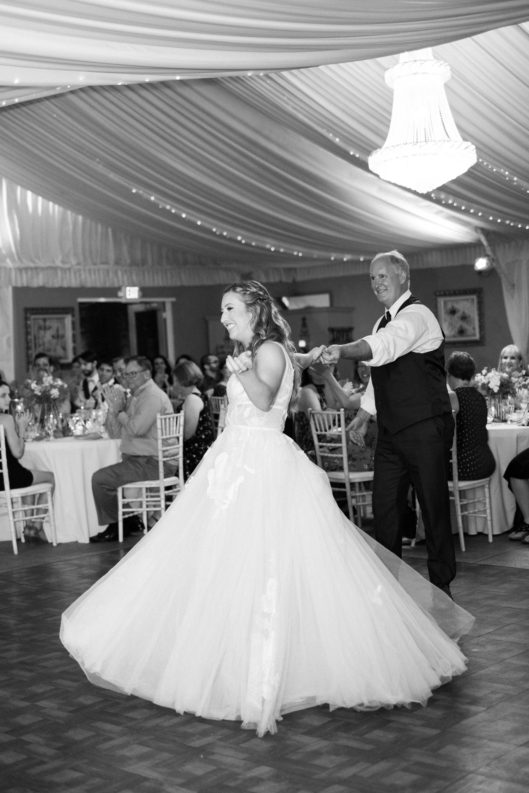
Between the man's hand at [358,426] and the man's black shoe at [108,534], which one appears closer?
the man's hand at [358,426]

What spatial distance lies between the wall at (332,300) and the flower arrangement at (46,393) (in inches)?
220

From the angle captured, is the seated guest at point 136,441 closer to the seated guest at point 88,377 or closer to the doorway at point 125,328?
the seated guest at point 88,377

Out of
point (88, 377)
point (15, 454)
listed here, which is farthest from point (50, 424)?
point (88, 377)

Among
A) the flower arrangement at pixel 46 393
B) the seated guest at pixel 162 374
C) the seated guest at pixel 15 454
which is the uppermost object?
the seated guest at pixel 162 374

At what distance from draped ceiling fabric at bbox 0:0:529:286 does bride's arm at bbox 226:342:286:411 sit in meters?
1.35

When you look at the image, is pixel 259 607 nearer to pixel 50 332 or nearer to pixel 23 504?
pixel 23 504

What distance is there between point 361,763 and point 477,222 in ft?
28.8

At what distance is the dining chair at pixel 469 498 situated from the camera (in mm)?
6531

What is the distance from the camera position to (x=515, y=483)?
22.0 ft

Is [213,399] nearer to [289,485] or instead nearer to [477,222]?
[477,222]

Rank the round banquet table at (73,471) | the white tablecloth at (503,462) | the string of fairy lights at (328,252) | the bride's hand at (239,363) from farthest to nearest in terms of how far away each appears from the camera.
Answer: the string of fairy lights at (328,252)
the round banquet table at (73,471)
the white tablecloth at (503,462)
the bride's hand at (239,363)

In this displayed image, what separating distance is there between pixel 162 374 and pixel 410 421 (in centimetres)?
802

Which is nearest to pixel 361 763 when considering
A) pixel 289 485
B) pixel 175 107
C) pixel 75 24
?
pixel 289 485

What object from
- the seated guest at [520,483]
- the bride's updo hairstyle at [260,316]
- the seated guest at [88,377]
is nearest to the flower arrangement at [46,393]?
the seated guest at [88,377]
